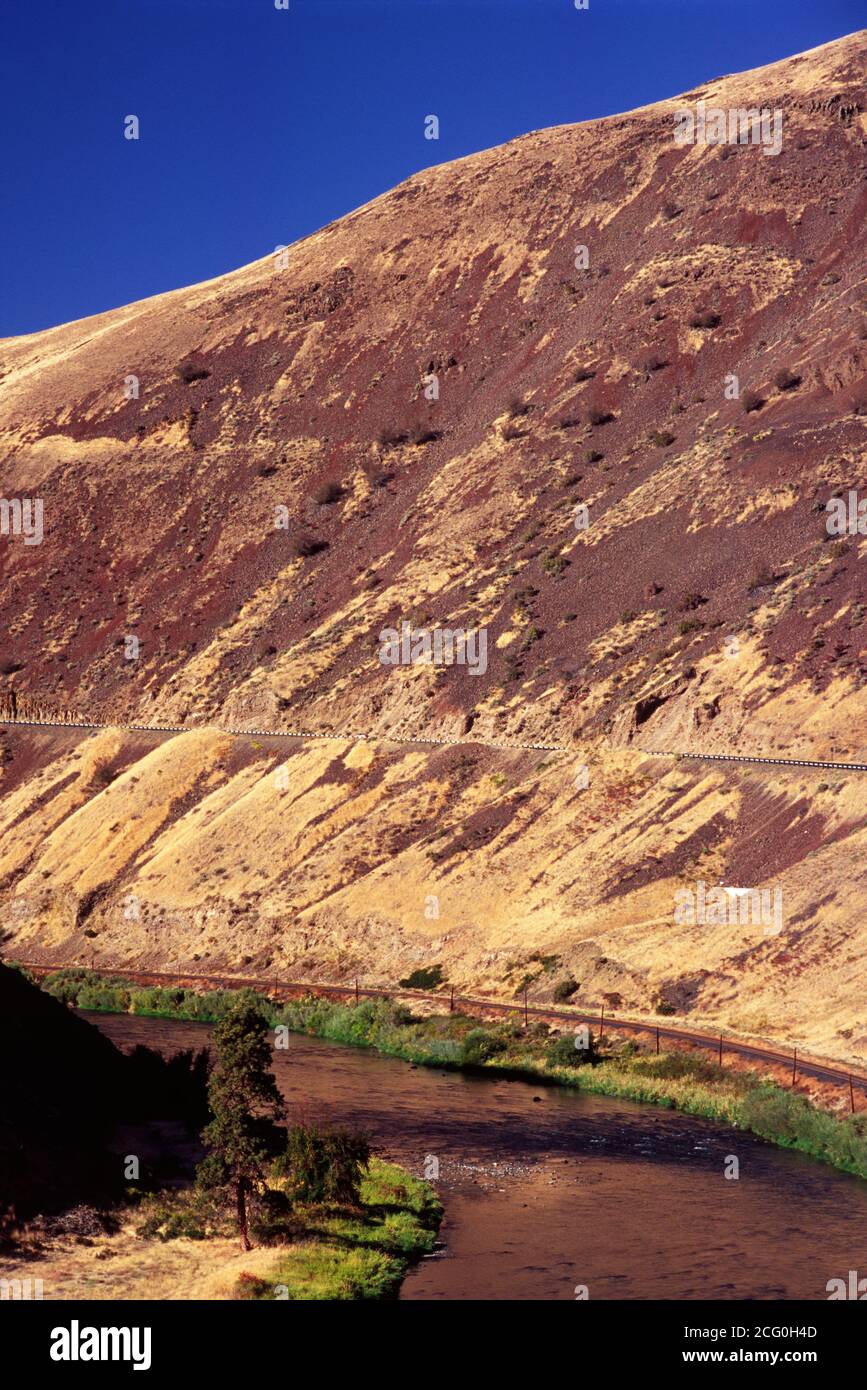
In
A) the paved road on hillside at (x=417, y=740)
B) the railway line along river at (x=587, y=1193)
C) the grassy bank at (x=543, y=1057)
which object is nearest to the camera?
the railway line along river at (x=587, y=1193)

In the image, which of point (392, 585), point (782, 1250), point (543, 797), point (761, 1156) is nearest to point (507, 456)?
point (392, 585)

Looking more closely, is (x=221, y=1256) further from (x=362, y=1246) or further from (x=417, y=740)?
(x=417, y=740)

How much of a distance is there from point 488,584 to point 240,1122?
46.8 metres

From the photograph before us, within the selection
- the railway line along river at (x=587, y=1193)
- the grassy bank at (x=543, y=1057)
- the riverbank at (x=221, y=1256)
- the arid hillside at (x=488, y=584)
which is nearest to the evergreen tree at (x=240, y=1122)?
the riverbank at (x=221, y=1256)

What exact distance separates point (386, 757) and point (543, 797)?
8.43 m

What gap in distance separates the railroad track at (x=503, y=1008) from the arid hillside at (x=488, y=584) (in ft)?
3.52

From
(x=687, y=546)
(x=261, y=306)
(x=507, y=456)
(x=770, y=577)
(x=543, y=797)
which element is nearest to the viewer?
(x=543, y=797)

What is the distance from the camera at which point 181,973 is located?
56.4 meters

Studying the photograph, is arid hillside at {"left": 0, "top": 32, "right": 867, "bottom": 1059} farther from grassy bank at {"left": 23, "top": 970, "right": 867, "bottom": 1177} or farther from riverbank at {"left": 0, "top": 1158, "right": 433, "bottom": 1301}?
riverbank at {"left": 0, "top": 1158, "right": 433, "bottom": 1301}

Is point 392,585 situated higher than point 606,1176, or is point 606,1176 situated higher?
point 392,585

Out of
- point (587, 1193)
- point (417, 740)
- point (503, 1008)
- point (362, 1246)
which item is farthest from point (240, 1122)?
point (417, 740)

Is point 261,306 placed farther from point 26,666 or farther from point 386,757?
point 386,757

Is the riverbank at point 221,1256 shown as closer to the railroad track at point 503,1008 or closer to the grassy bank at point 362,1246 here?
the grassy bank at point 362,1246

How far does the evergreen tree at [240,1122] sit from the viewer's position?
26672mm
